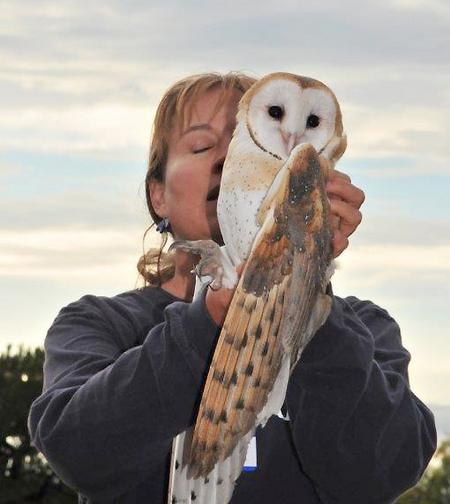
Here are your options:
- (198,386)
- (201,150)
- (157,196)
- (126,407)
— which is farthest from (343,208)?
(157,196)

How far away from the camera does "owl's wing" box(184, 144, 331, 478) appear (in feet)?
6.72

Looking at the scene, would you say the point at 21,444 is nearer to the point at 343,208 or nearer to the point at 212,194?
the point at 212,194

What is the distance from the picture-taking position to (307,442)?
2.41m

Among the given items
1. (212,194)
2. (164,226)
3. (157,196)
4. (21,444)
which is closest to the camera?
(212,194)

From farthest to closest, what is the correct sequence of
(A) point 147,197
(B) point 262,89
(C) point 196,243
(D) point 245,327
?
(A) point 147,197 → (B) point 262,89 → (C) point 196,243 → (D) point 245,327

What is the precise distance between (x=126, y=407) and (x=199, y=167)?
79cm

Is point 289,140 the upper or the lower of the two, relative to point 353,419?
upper

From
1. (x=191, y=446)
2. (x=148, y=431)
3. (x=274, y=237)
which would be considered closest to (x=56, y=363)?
(x=148, y=431)

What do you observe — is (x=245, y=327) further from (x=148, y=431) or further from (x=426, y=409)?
(x=426, y=409)

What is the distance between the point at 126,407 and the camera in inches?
89.2

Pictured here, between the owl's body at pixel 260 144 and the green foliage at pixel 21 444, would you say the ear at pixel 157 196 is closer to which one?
the owl's body at pixel 260 144

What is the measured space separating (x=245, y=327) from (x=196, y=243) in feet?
0.81

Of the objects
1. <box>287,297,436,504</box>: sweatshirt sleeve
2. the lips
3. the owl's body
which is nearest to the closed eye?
the lips

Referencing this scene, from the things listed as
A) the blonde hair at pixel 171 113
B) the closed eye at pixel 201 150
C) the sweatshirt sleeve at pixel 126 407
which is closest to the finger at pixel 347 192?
the sweatshirt sleeve at pixel 126 407
